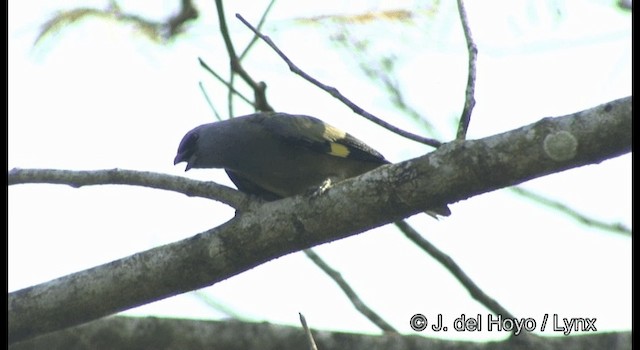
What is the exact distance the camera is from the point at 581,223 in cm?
503

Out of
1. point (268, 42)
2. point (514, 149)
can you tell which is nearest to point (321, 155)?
point (268, 42)

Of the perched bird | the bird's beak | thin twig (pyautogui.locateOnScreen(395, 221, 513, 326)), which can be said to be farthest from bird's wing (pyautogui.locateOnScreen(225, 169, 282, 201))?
thin twig (pyautogui.locateOnScreen(395, 221, 513, 326))

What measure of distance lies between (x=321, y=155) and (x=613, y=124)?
7.55 ft

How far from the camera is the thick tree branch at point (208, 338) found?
4.25 metres

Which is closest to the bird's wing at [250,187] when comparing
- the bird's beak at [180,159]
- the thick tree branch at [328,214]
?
the bird's beak at [180,159]

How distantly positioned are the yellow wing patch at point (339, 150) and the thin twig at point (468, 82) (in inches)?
52.6

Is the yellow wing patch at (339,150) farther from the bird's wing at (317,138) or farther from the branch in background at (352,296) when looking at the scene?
the branch in background at (352,296)

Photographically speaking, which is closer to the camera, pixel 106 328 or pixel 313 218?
pixel 313 218

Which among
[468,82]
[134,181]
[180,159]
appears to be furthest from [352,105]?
[180,159]

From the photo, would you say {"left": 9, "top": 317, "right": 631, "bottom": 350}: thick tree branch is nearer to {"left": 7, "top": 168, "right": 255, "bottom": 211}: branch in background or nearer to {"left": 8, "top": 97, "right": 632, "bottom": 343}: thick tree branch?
{"left": 8, "top": 97, "right": 632, "bottom": 343}: thick tree branch

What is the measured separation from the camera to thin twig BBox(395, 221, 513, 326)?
4535mm

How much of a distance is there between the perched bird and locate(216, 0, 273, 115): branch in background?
0.07 m

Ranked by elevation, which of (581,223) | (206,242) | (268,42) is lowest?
(206,242)
